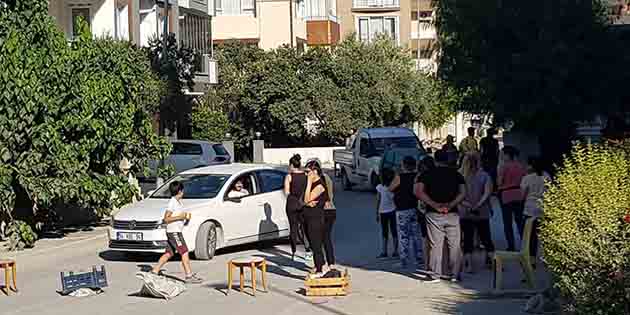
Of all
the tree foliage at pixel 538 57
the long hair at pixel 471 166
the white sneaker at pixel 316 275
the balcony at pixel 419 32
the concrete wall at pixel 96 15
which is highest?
the balcony at pixel 419 32

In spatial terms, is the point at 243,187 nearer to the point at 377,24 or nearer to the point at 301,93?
the point at 301,93

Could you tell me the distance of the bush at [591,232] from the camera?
940 cm

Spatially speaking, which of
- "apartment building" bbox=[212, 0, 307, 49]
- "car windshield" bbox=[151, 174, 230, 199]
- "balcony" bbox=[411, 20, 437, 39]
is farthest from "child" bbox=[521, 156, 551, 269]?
"balcony" bbox=[411, 20, 437, 39]

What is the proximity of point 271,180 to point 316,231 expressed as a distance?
5.82m

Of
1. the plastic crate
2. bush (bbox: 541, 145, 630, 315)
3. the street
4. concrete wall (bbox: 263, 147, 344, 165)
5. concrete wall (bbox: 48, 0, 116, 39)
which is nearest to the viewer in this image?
bush (bbox: 541, 145, 630, 315)

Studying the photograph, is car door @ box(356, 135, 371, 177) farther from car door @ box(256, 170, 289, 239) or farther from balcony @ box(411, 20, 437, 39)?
balcony @ box(411, 20, 437, 39)

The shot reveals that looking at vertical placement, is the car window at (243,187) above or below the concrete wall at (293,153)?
above

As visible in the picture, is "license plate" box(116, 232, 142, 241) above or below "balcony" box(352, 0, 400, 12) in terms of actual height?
below

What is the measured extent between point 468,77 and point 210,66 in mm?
27975

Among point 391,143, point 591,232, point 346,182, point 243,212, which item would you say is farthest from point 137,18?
point 591,232

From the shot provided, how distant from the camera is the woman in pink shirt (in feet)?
55.9

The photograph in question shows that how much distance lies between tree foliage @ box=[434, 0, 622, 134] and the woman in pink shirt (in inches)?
244

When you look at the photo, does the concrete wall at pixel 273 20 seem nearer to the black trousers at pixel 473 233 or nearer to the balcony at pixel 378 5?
the balcony at pixel 378 5

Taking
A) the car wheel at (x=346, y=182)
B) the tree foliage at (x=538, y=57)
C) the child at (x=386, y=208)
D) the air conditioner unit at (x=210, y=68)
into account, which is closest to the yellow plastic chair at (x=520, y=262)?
the child at (x=386, y=208)
